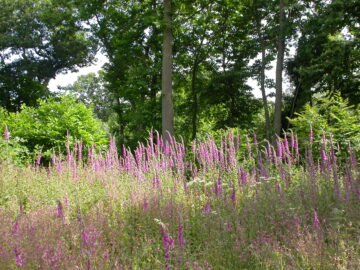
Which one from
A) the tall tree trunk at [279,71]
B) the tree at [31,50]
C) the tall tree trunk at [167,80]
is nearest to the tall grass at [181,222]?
the tall tree trunk at [167,80]

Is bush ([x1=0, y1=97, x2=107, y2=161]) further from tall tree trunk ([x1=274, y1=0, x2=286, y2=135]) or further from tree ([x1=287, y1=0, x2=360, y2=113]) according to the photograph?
tree ([x1=287, y1=0, x2=360, y2=113])

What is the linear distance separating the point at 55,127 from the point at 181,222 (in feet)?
27.2

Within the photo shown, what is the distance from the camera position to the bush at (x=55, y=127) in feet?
32.5

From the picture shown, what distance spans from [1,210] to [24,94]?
21410 millimetres

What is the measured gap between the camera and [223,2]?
1541cm

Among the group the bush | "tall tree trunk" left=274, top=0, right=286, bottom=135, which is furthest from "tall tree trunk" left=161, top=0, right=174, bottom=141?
"tall tree trunk" left=274, top=0, right=286, bottom=135

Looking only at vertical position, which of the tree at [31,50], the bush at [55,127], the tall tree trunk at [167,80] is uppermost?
the tree at [31,50]

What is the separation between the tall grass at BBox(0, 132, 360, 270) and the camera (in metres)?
2.96

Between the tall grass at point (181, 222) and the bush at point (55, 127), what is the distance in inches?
151

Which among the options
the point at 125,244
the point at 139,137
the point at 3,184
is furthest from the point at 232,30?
the point at 125,244

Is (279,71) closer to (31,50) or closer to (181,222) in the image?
(181,222)

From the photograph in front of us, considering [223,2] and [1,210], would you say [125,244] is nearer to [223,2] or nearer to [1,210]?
[1,210]

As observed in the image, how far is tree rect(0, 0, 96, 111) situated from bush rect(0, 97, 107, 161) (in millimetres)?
13573

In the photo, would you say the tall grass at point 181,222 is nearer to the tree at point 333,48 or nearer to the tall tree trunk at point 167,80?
the tall tree trunk at point 167,80
